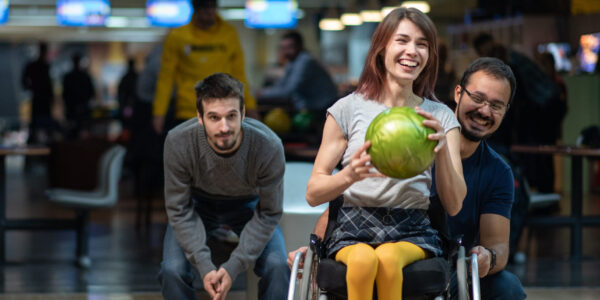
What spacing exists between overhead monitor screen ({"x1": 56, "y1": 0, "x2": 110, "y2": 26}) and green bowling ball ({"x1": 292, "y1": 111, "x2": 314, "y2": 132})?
8.17 meters

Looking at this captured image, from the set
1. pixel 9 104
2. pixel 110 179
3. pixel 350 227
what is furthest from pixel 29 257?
pixel 9 104

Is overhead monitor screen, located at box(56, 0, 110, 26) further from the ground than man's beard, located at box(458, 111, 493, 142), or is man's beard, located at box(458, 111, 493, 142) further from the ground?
overhead monitor screen, located at box(56, 0, 110, 26)

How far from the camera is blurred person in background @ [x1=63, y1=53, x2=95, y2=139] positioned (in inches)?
577

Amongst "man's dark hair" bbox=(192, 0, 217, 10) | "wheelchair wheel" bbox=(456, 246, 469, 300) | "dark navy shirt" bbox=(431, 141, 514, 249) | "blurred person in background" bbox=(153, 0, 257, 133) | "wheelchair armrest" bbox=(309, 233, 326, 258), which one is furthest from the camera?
"blurred person in background" bbox=(153, 0, 257, 133)

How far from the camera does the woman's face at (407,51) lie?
2766mm

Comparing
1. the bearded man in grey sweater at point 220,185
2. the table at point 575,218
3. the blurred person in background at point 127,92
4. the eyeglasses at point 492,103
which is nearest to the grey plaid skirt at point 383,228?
the eyeglasses at point 492,103

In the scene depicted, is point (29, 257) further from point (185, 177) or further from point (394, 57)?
point (394, 57)

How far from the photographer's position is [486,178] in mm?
3170

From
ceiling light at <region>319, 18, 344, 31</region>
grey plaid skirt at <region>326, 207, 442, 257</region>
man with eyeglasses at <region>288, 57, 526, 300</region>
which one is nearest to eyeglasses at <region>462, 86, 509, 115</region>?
man with eyeglasses at <region>288, 57, 526, 300</region>

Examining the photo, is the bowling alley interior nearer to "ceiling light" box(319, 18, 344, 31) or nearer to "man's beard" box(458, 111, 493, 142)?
"man's beard" box(458, 111, 493, 142)

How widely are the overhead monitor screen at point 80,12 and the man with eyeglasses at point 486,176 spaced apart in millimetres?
11821

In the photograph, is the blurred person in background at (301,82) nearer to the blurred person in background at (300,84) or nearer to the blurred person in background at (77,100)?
the blurred person in background at (300,84)

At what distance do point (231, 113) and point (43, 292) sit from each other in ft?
7.85

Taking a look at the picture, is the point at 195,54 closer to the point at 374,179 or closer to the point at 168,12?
the point at 374,179
